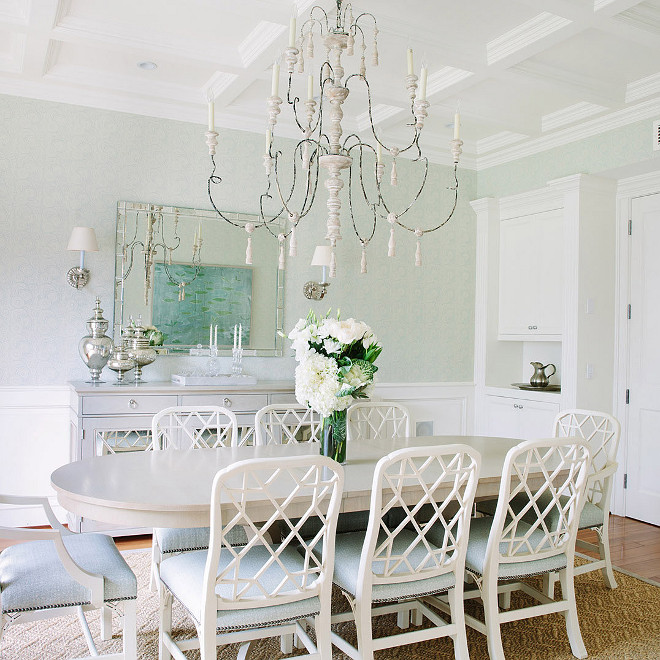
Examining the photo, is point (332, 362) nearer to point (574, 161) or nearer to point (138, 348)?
point (138, 348)

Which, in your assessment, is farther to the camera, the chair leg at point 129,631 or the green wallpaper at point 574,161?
the green wallpaper at point 574,161

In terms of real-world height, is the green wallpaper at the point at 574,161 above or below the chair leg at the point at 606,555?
above

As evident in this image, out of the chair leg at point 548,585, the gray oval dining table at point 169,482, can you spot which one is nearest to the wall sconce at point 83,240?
the gray oval dining table at point 169,482

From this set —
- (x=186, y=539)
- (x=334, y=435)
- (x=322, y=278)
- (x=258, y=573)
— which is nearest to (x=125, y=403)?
(x=186, y=539)

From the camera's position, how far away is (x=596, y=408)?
4816mm

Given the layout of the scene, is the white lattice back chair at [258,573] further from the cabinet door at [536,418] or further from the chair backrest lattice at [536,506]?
the cabinet door at [536,418]

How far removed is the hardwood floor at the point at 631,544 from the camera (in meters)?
3.74

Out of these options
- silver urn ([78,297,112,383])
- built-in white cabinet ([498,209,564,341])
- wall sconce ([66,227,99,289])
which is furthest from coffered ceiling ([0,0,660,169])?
silver urn ([78,297,112,383])

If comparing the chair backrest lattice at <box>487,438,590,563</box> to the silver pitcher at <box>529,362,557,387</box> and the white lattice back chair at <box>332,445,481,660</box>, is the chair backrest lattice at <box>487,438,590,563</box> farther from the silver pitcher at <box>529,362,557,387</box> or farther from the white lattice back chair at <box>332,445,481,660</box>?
the silver pitcher at <box>529,362,557,387</box>

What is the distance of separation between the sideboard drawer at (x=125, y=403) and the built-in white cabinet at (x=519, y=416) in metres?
2.71

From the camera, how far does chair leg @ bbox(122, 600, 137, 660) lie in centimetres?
220

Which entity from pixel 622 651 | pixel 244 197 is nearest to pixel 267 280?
pixel 244 197

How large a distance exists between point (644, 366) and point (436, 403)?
63.4 inches

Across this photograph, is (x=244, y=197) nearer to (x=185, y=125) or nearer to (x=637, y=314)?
(x=185, y=125)
